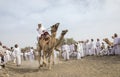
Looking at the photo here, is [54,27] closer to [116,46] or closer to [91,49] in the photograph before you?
[116,46]

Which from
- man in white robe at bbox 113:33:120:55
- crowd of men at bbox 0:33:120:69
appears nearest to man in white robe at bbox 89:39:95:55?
crowd of men at bbox 0:33:120:69

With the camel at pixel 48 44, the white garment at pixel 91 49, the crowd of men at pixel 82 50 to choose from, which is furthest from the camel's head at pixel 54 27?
the white garment at pixel 91 49

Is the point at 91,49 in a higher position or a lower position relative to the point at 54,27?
lower

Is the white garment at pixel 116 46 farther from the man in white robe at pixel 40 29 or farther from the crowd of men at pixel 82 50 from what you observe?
the man in white robe at pixel 40 29

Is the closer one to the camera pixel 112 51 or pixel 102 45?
pixel 112 51

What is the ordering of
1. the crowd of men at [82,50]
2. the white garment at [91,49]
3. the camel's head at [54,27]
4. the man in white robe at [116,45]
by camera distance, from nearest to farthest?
the camel's head at [54,27] < the man in white robe at [116,45] < the crowd of men at [82,50] < the white garment at [91,49]

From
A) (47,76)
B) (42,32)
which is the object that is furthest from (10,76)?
(42,32)

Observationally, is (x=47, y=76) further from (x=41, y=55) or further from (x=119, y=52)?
(x=119, y=52)

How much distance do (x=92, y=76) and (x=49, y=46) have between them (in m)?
4.60

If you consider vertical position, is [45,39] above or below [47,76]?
above

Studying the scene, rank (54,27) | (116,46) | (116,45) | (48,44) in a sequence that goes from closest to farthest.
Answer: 1. (54,27)
2. (48,44)
3. (116,45)
4. (116,46)

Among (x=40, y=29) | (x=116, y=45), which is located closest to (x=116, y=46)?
(x=116, y=45)

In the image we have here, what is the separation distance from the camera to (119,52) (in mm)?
23938

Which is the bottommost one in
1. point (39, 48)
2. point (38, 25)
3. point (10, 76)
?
point (10, 76)
